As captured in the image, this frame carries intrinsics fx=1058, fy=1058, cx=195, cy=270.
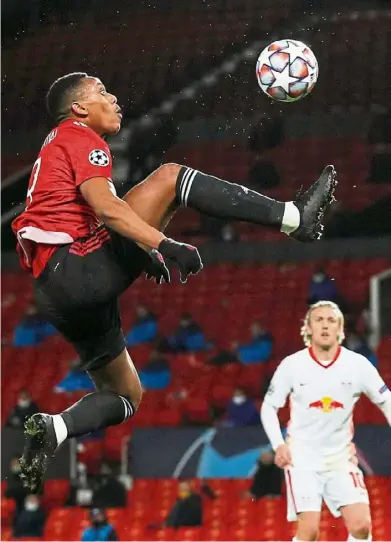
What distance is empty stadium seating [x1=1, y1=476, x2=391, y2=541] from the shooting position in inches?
360

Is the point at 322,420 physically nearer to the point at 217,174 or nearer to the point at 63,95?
the point at 63,95

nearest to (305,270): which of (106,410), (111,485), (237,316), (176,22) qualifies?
(237,316)

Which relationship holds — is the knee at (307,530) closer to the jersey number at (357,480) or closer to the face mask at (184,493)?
the jersey number at (357,480)

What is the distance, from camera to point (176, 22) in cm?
1673

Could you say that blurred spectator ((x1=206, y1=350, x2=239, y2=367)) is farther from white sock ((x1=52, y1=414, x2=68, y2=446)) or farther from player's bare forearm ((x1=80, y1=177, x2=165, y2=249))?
player's bare forearm ((x1=80, y1=177, x2=165, y2=249))

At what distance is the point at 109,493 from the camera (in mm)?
9609

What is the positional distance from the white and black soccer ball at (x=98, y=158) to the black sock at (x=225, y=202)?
294 mm

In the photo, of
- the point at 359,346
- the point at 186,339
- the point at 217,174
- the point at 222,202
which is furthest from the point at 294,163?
the point at 222,202

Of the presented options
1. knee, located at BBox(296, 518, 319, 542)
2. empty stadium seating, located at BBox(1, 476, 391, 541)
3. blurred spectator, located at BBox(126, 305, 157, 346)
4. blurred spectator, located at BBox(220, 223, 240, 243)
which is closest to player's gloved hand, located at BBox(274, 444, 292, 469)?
knee, located at BBox(296, 518, 319, 542)

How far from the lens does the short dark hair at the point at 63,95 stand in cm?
437

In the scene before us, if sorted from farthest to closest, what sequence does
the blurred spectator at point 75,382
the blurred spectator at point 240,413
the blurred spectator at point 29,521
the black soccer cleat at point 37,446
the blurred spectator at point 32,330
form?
the blurred spectator at point 32,330 → the blurred spectator at point 75,382 → the blurred spectator at point 240,413 → the blurred spectator at point 29,521 → the black soccer cleat at point 37,446

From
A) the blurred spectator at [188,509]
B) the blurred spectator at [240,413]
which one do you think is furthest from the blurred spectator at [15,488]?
the blurred spectator at [240,413]

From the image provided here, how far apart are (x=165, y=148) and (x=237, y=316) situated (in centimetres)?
312

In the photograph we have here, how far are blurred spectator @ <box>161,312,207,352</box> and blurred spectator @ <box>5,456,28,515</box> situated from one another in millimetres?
2394
